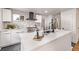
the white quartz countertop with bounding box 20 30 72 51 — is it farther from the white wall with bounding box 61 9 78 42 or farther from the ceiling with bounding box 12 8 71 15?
the ceiling with bounding box 12 8 71 15

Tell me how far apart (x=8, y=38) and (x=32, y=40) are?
35cm

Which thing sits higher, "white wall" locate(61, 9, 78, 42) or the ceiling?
the ceiling

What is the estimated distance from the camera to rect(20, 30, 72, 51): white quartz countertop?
158 cm

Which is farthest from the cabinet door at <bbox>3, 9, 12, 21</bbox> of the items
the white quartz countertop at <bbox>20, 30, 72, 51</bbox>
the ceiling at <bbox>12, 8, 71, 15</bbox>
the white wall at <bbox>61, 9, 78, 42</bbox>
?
the white wall at <bbox>61, 9, 78, 42</bbox>

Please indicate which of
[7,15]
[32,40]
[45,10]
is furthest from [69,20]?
[7,15]

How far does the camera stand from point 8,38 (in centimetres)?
156

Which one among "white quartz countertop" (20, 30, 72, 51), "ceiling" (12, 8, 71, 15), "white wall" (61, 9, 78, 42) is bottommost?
"white quartz countertop" (20, 30, 72, 51)

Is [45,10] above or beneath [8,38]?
above

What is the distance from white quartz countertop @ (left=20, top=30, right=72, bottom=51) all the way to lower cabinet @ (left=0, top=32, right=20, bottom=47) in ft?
0.33

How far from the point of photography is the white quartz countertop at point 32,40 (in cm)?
158

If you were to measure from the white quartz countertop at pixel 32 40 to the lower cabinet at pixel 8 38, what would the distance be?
0.10m

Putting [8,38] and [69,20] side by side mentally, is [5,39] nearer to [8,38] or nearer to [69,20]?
[8,38]

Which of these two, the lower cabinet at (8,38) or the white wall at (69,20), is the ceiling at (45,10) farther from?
the lower cabinet at (8,38)
